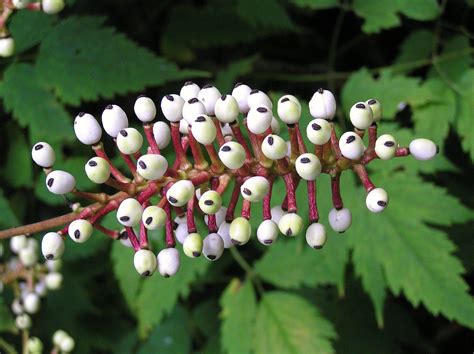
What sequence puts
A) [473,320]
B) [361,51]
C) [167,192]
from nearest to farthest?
1. [167,192]
2. [473,320]
3. [361,51]

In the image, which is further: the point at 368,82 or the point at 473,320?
the point at 368,82

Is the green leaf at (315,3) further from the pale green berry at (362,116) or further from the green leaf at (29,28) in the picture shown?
the pale green berry at (362,116)

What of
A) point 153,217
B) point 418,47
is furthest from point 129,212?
point 418,47

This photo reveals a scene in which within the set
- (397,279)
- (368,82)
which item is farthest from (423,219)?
(368,82)

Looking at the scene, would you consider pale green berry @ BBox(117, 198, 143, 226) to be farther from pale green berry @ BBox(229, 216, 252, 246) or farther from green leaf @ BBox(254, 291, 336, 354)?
green leaf @ BBox(254, 291, 336, 354)

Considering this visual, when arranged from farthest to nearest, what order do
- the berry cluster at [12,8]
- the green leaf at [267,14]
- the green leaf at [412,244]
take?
1. the green leaf at [267,14]
2. the green leaf at [412,244]
3. the berry cluster at [12,8]

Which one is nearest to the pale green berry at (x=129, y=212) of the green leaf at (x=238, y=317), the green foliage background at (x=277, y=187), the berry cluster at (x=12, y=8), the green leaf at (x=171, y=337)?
the berry cluster at (x=12, y=8)

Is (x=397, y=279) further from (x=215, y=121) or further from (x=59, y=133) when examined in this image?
(x=59, y=133)
